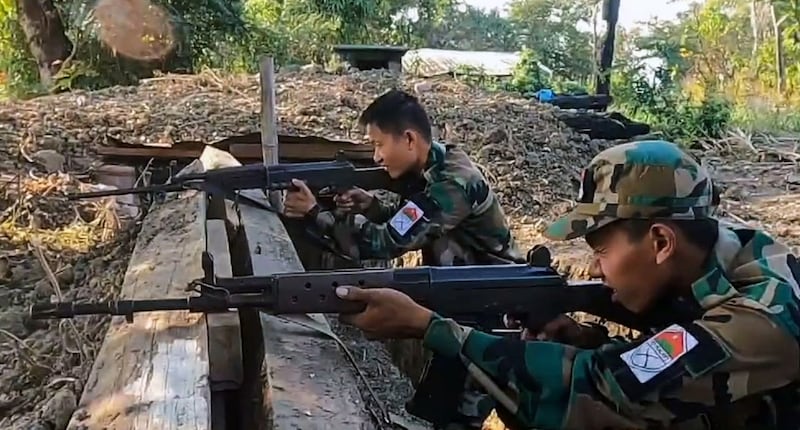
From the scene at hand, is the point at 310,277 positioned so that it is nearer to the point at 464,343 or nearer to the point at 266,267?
the point at 464,343

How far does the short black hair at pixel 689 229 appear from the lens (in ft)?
7.50

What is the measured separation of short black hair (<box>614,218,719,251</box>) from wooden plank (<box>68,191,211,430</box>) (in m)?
1.18

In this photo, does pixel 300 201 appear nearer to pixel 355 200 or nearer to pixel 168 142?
pixel 355 200

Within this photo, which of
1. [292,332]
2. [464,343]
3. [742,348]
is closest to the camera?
[742,348]

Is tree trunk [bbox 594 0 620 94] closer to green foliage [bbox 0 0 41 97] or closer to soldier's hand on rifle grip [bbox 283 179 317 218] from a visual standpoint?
green foliage [bbox 0 0 41 97]

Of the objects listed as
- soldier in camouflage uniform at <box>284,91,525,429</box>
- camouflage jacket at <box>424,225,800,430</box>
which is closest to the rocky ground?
soldier in camouflage uniform at <box>284,91,525,429</box>

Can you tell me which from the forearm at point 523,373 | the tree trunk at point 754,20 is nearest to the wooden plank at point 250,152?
the forearm at point 523,373

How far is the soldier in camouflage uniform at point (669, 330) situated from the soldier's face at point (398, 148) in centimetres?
186

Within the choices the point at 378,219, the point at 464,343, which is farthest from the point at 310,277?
the point at 378,219

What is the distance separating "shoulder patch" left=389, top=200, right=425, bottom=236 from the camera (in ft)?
13.6

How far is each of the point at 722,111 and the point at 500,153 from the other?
5.53 m

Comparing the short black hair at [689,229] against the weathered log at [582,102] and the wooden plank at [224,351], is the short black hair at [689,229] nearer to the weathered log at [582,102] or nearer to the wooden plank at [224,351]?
the wooden plank at [224,351]

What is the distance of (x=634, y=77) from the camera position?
17.8 meters

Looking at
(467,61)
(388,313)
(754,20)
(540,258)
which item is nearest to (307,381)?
(388,313)
